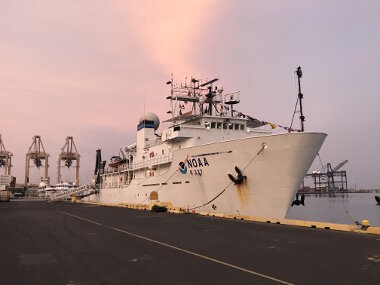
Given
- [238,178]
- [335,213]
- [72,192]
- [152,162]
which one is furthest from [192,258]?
[72,192]

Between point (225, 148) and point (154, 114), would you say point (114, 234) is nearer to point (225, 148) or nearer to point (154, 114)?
point (225, 148)

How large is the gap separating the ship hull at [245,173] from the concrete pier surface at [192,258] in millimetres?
4666

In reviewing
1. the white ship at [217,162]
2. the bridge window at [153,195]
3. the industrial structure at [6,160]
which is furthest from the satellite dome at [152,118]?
the industrial structure at [6,160]

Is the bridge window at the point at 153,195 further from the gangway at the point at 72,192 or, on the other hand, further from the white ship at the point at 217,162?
the gangway at the point at 72,192

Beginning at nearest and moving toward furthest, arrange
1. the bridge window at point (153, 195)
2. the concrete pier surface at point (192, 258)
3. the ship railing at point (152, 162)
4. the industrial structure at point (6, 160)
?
1. the concrete pier surface at point (192, 258)
2. the ship railing at point (152, 162)
3. the bridge window at point (153, 195)
4. the industrial structure at point (6, 160)

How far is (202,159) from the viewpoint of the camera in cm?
2367

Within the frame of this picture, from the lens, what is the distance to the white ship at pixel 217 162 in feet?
62.6

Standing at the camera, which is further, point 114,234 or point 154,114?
point 154,114

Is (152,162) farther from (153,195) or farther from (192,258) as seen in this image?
(192,258)

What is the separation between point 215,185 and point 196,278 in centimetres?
1558

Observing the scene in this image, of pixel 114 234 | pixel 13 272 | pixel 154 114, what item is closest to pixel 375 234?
pixel 114 234

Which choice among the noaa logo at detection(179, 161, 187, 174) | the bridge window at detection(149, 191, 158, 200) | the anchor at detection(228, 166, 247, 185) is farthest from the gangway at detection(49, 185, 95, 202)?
the anchor at detection(228, 166, 247, 185)

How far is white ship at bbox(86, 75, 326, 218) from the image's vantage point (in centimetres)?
1908

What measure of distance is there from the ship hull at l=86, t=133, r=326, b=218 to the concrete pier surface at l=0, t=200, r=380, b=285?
4.67 meters
